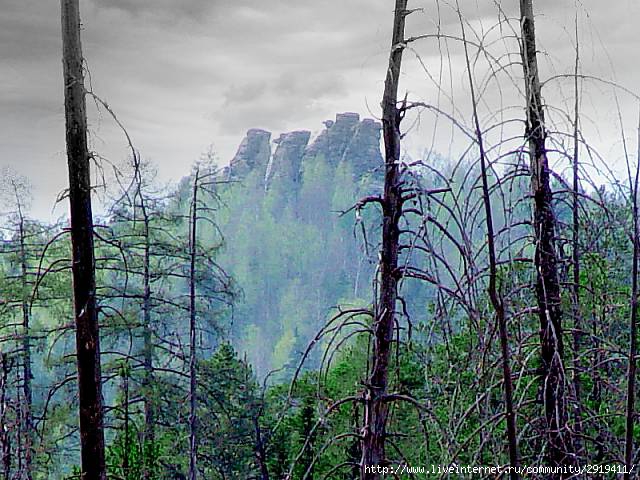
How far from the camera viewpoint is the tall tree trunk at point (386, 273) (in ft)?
4.42

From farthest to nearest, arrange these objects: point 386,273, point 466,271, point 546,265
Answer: point 546,265, point 386,273, point 466,271

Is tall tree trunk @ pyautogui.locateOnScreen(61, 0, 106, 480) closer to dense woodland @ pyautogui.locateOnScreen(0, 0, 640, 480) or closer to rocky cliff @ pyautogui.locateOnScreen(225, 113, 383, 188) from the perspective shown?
dense woodland @ pyautogui.locateOnScreen(0, 0, 640, 480)

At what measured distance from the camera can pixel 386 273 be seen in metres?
1.38

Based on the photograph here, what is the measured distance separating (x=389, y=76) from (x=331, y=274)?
1113 cm

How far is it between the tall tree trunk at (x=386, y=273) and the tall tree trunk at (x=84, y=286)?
0.85 metres

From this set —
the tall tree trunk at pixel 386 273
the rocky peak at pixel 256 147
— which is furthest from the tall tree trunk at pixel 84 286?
the rocky peak at pixel 256 147

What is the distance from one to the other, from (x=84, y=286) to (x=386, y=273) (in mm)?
906

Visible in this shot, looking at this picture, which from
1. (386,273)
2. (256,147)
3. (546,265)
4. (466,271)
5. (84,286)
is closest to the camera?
(466,271)

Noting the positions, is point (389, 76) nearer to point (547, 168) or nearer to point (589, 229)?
point (547, 168)

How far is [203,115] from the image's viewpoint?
499cm

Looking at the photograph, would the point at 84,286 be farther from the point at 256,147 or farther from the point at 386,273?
the point at 256,147

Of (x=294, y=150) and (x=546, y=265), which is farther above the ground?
(x=294, y=150)

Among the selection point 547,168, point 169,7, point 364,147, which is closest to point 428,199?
point 547,168

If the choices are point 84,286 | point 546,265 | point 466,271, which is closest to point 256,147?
point 84,286
